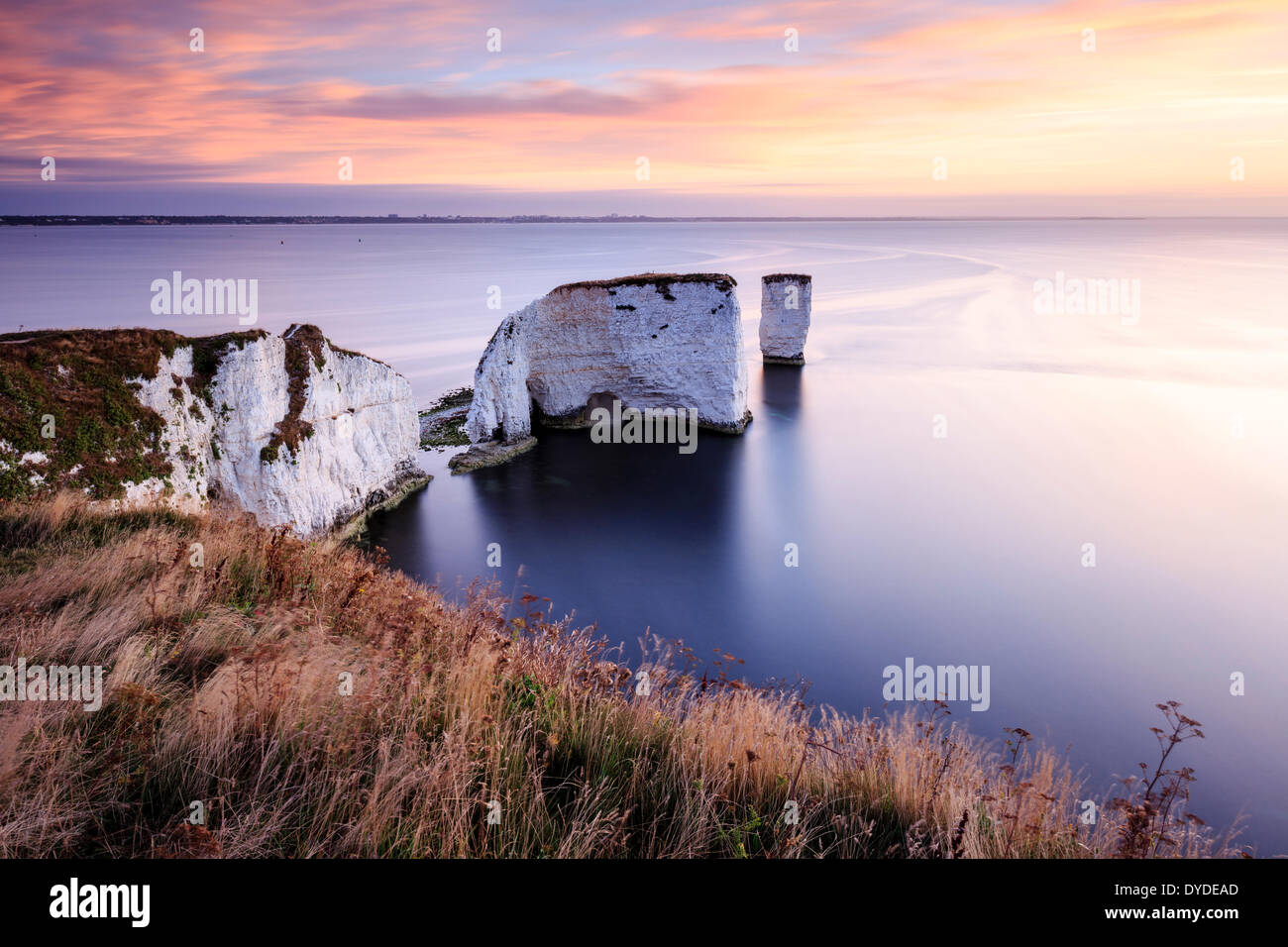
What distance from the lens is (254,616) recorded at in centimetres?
662

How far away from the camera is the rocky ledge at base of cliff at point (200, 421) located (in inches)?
467

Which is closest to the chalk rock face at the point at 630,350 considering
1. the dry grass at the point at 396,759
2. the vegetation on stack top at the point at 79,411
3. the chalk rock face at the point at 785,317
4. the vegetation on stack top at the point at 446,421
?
the vegetation on stack top at the point at 446,421

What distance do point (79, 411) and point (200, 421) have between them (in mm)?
2327

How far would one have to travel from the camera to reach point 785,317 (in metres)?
43.3

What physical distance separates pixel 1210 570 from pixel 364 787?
2054 centimetres

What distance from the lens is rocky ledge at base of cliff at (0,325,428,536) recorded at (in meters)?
11.9

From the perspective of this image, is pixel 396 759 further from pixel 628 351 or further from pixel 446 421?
pixel 446 421

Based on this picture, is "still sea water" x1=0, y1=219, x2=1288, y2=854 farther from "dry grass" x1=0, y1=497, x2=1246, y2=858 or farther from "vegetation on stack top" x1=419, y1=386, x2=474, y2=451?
"dry grass" x1=0, y1=497, x2=1246, y2=858

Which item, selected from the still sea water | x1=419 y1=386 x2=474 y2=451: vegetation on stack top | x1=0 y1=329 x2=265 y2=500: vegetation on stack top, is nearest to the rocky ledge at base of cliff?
x1=0 y1=329 x2=265 y2=500: vegetation on stack top

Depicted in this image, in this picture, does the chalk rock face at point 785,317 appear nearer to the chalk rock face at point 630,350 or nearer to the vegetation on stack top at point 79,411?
the chalk rock face at point 630,350

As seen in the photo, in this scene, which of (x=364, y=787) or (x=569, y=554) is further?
(x=569, y=554)

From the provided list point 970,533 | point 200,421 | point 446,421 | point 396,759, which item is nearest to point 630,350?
point 446,421
